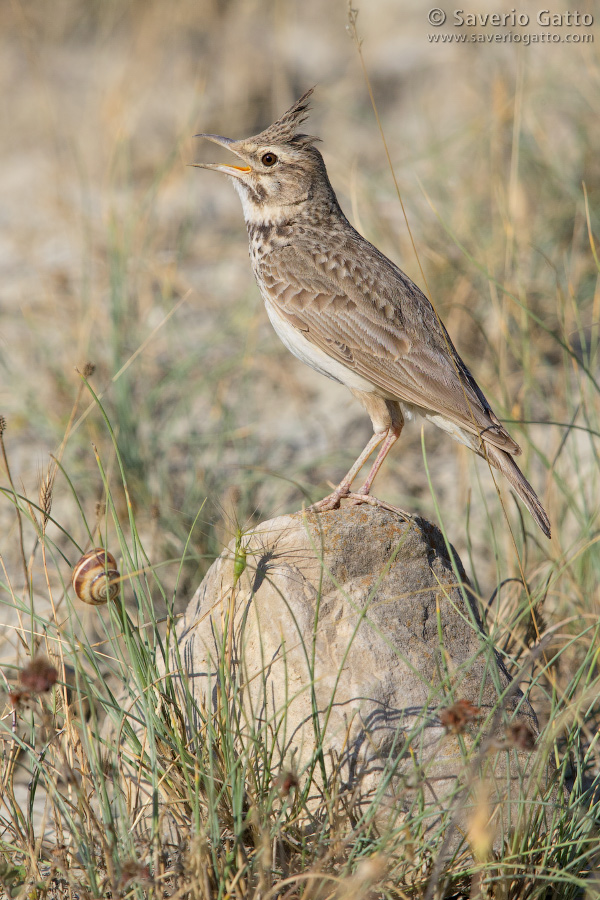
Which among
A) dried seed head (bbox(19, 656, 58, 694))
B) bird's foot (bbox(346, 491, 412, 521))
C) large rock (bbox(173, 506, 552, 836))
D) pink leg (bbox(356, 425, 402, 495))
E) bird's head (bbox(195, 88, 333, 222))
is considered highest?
bird's head (bbox(195, 88, 333, 222))

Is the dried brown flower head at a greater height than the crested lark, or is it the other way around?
the crested lark

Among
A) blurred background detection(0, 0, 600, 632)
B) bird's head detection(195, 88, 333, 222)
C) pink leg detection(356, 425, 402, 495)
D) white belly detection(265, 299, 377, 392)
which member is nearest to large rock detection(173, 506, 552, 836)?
blurred background detection(0, 0, 600, 632)

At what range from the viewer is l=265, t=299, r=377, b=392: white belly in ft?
13.1

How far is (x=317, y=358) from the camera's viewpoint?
4.02m

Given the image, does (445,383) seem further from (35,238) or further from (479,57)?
(479,57)

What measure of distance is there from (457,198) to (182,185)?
3193 mm

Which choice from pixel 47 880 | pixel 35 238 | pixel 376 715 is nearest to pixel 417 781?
→ pixel 376 715

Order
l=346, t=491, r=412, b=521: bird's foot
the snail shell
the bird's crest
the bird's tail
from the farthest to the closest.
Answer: the bird's crest, l=346, t=491, r=412, b=521: bird's foot, the bird's tail, the snail shell

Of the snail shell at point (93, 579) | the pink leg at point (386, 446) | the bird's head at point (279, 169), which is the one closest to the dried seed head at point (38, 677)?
the snail shell at point (93, 579)

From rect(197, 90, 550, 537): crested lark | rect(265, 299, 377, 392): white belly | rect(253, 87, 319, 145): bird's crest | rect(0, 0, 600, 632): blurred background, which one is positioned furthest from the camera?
rect(0, 0, 600, 632): blurred background

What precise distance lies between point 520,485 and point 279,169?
2.07 metres

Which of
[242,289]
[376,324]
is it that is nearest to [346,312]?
[376,324]

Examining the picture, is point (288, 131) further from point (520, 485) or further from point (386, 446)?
point (520, 485)

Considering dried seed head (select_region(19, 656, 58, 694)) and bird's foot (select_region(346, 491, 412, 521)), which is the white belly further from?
dried seed head (select_region(19, 656, 58, 694))
